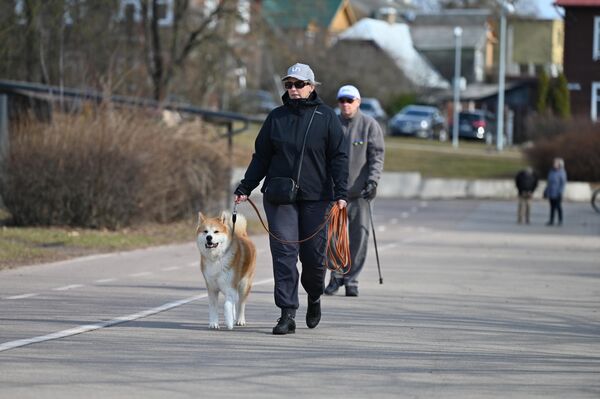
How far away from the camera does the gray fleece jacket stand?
556 inches

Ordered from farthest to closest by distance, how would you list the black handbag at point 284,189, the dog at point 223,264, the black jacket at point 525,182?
the black jacket at point 525,182 < the dog at point 223,264 < the black handbag at point 284,189

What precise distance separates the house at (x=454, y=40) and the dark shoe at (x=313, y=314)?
92.1 metres

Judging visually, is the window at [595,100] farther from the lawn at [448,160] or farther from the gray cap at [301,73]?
the gray cap at [301,73]

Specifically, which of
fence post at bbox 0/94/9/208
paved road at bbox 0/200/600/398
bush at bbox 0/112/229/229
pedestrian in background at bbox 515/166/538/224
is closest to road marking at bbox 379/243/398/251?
paved road at bbox 0/200/600/398

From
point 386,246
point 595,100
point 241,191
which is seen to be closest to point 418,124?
point 595,100

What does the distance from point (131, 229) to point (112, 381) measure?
16098 mm

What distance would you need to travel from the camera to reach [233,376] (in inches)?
331

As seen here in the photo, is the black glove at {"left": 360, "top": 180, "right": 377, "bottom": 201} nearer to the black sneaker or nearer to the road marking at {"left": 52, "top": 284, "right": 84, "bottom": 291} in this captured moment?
the black sneaker

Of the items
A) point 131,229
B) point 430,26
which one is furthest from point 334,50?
point 131,229

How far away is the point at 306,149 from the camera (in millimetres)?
10523

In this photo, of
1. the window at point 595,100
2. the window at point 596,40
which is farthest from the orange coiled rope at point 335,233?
the window at point 595,100

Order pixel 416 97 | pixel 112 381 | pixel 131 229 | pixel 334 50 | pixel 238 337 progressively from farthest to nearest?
pixel 416 97 → pixel 334 50 → pixel 131 229 → pixel 238 337 → pixel 112 381

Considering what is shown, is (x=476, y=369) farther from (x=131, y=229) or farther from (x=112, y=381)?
(x=131, y=229)

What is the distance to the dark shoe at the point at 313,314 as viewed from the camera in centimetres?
1104
